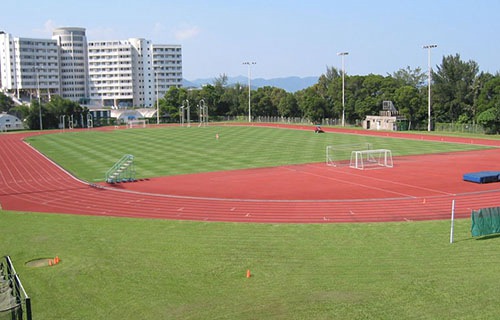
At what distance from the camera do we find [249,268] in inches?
619

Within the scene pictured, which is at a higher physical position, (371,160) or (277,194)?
(371,160)

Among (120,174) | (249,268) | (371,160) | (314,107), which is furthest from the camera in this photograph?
(314,107)

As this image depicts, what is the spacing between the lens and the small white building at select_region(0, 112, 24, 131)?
99.1 m

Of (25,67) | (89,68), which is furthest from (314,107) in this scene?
(25,67)

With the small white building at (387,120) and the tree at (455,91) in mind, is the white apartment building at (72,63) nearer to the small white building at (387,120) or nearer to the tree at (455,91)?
the small white building at (387,120)

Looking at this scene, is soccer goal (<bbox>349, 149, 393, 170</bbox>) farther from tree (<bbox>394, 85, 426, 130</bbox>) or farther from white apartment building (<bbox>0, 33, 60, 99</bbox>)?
white apartment building (<bbox>0, 33, 60, 99</bbox>)

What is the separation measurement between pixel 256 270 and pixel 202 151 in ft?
132

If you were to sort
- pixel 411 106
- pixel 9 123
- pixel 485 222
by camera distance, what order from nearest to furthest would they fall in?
pixel 485 222, pixel 411 106, pixel 9 123

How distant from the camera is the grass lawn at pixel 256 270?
1238 centimetres

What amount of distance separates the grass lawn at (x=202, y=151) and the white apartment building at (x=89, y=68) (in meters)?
101

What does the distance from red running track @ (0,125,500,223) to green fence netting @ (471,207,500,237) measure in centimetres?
433

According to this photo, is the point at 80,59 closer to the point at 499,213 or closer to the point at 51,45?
the point at 51,45

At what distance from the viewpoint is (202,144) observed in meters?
63.2

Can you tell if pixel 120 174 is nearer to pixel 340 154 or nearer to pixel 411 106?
pixel 340 154
